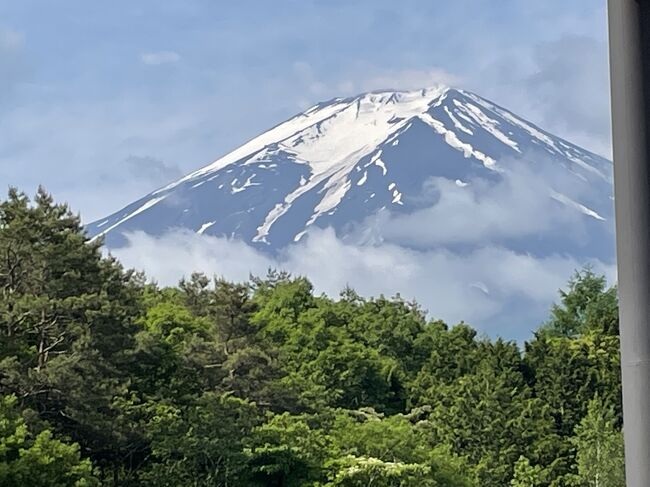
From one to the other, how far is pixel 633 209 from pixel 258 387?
401 inches

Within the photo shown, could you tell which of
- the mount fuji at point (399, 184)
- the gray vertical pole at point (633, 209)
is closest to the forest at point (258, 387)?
the mount fuji at point (399, 184)

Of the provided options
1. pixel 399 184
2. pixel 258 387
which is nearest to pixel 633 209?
pixel 258 387

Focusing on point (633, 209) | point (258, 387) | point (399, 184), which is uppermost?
point (399, 184)

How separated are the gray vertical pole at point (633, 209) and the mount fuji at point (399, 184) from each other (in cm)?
1533

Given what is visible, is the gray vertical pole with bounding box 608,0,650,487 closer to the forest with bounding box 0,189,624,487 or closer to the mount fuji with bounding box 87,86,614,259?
the forest with bounding box 0,189,624,487

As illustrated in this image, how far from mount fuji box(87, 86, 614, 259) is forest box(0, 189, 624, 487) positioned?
183 inches

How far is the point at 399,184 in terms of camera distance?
1923 centimetres

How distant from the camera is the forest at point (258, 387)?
9422 millimetres

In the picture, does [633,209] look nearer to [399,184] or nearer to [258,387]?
[258,387]

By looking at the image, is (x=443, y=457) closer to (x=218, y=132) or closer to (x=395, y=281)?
(x=395, y=281)

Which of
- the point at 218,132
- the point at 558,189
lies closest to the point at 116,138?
the point at 218,132

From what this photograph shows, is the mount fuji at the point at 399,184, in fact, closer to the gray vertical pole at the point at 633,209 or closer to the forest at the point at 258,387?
the forest at the point at 258,387

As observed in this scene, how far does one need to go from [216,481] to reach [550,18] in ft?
57.2

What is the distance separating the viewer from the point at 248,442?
32.9 feet
